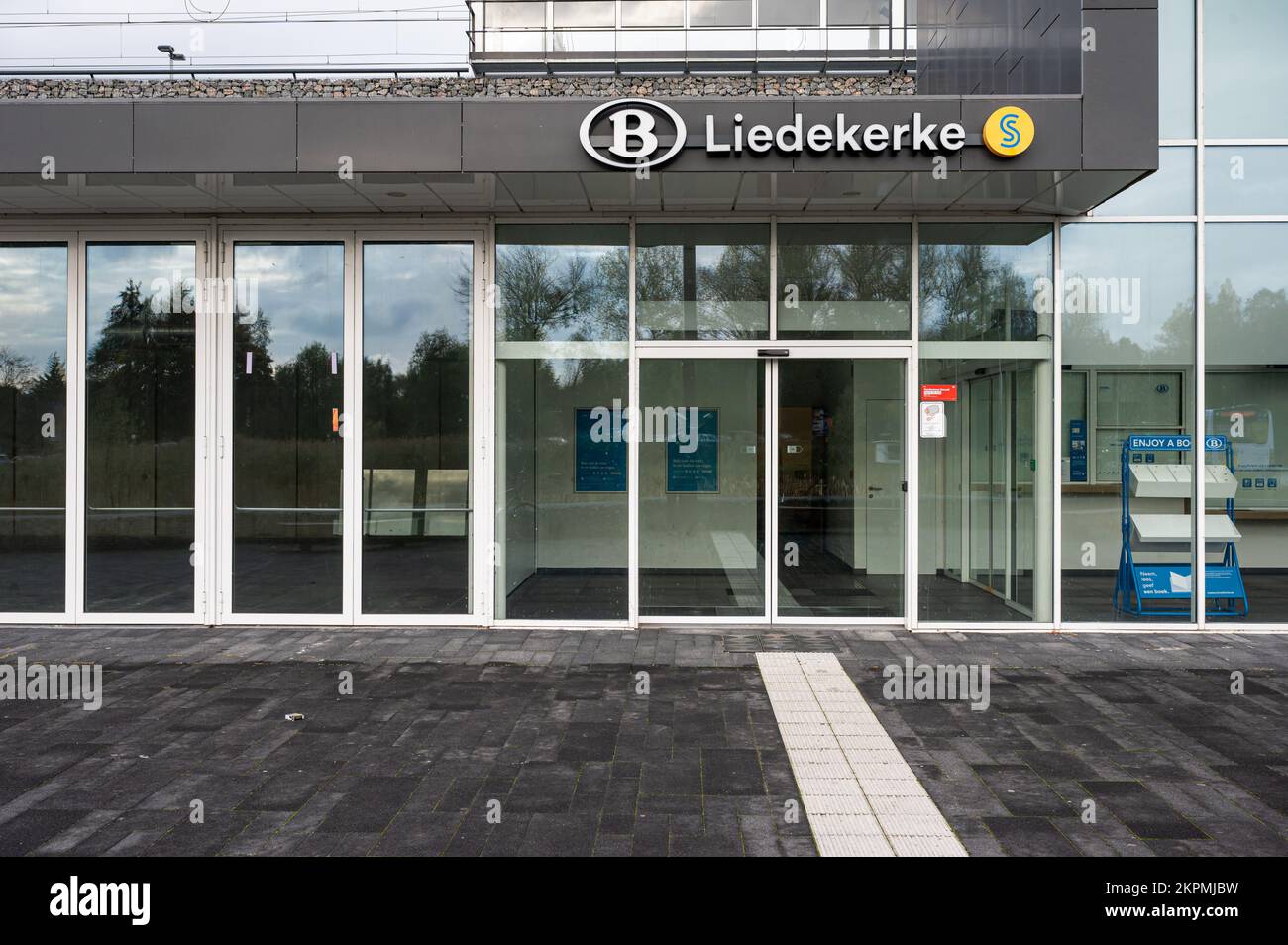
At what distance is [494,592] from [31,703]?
3771 millimetres

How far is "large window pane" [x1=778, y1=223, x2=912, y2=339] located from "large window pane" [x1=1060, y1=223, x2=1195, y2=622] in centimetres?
152

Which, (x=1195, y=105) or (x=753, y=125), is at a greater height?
(x=1195, y=105)

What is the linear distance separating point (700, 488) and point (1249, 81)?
6.20 meters

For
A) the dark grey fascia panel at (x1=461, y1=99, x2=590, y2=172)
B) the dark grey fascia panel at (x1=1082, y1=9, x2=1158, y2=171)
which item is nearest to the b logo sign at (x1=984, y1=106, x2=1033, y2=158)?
the dark grey fascia panel at (x1=1082, y1=9, x2=1158, y2=171)

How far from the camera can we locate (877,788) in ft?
15.9

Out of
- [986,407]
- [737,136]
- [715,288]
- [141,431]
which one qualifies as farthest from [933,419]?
[141,431]

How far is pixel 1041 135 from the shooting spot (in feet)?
23.6

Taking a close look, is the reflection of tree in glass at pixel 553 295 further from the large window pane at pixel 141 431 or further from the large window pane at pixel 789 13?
the large window pane at pixel 789 13

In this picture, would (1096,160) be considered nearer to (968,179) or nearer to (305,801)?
(968,179)

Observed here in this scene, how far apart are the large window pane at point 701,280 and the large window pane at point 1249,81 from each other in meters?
4.20

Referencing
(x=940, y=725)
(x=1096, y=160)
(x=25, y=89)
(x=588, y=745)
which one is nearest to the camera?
(x=588, y=745)

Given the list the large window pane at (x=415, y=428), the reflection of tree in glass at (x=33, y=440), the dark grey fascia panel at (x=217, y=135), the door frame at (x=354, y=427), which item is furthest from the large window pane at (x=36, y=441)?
the large window pane at (x=415, y=428)

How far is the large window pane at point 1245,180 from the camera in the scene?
8586 mm

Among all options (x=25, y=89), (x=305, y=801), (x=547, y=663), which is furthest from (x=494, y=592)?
(x=25, y=89)
